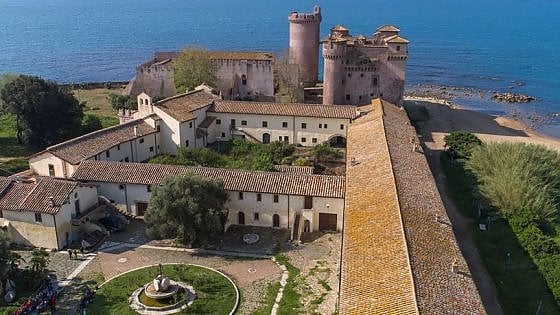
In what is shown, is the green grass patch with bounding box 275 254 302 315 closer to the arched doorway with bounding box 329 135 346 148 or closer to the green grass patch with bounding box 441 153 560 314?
the green grass patch with bounding box 441 153 560 314

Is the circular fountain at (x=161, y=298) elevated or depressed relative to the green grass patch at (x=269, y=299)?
elevated

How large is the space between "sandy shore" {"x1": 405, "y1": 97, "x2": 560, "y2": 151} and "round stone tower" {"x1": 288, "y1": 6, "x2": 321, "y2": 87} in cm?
1444

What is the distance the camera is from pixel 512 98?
279 feet

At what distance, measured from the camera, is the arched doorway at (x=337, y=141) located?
5022 cm

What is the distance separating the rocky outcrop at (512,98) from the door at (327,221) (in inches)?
2366

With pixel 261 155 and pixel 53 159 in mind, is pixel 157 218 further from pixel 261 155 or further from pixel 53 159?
pixel 261 155

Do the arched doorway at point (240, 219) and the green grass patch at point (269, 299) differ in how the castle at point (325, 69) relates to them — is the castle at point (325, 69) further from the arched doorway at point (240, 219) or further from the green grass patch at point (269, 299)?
the green grass patch at point (269, 299)

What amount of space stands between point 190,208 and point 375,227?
433 inches

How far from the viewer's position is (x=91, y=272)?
29.6 m

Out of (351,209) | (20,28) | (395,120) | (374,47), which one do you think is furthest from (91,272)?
(20,28)

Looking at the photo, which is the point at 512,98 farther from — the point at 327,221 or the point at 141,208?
the point at 141,208

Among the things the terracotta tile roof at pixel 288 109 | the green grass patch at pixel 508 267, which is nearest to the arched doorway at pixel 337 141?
the terracotta tile roof at pixel 288 109

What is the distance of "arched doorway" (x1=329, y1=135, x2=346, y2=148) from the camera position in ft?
A: 165

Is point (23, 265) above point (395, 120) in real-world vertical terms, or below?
below
